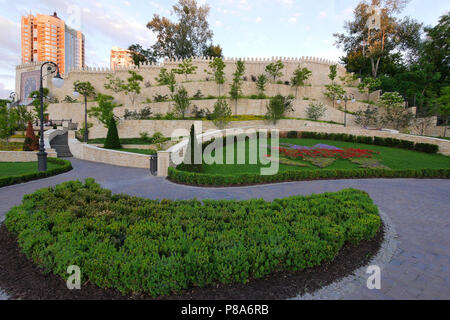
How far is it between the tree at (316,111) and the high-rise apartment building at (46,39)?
99.4m

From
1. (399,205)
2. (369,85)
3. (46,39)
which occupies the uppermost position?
(46,39)

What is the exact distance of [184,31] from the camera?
4559 cm

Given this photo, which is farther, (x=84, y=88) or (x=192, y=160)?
(x=84, y=88)

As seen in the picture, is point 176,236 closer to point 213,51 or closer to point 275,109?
point 275,109

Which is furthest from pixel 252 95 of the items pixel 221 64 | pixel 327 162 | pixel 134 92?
pixel 327 162

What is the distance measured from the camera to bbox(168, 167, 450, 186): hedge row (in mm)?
9461

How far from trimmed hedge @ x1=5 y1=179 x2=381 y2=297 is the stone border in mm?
382

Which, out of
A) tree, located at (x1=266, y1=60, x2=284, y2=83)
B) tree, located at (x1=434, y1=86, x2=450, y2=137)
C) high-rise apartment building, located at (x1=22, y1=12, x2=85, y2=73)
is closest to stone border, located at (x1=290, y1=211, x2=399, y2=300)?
tree, located at (x1=434, y1=86, x2=450, y2=137)

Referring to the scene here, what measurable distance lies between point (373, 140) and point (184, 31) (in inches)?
1634

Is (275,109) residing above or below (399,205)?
above

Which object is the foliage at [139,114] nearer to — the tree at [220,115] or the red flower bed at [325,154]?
the tree at [220,115]

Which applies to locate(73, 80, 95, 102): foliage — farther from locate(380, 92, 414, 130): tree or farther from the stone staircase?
locate(380, 92, 414, 130): tree

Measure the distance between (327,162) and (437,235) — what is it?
8556 mm

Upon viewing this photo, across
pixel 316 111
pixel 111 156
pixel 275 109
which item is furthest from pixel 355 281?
pixel 316 111
